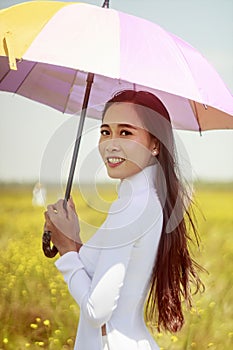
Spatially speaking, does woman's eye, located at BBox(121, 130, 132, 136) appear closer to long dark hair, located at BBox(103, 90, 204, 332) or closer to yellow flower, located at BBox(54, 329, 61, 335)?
long dark hair, located at BBox(103, 90, 204, 332)

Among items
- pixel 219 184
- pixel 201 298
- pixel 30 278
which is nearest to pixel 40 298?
pixel 30 278

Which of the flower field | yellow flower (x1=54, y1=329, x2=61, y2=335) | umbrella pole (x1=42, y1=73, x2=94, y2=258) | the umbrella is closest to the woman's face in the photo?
the umbrella

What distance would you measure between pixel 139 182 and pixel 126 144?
12 cm

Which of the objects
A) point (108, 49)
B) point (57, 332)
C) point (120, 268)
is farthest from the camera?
point (57, 332)

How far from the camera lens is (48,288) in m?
4.03

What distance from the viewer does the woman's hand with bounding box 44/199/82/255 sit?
7.59 feet

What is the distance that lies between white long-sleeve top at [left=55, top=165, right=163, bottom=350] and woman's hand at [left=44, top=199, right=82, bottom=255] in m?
0.04

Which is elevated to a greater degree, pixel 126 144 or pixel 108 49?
pixel 108 49

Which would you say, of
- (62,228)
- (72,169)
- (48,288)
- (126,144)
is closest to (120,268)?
(62,228)

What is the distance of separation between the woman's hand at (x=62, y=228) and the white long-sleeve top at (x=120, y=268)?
0.15ft

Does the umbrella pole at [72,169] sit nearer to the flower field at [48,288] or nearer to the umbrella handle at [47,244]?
the umbrella handle at [47,244]

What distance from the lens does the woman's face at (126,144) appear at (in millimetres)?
2311

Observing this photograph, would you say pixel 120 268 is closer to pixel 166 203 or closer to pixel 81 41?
pixel 166 203

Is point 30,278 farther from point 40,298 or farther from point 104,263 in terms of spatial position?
Result: point 104,263
